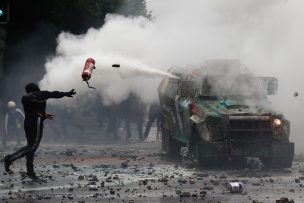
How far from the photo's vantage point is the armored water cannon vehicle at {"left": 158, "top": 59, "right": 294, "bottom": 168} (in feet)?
50.1

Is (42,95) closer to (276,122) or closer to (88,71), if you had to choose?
(88,71)

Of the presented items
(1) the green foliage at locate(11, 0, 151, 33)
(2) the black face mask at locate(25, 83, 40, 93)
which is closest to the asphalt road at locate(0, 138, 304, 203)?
(2) the black face mask at locate(25, 83, 40, 93)

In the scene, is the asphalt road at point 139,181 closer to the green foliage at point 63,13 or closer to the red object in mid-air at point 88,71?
the red object in mid-air at point 88,71

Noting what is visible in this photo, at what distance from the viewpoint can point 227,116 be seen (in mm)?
15141

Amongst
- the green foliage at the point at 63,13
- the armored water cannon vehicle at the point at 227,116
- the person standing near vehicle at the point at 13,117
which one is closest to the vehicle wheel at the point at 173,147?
the armored water cannon vehicle at the point at 227,116

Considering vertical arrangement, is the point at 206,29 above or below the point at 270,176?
above

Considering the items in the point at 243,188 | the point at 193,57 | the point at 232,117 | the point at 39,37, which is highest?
the point at 39,37

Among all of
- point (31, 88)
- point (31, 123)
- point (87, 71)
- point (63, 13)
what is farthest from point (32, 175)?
point (63, 13)

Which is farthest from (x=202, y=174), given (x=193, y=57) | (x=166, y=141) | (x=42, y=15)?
(x=42, y=15)

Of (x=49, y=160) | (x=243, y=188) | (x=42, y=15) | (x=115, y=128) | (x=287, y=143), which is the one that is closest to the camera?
(x=243, y=188)

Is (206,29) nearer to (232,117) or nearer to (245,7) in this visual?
(245,7)

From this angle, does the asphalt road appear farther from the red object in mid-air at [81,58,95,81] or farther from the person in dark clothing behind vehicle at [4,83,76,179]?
the red object in mid-air at [81,58,95,81]

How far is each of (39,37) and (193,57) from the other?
1192 centimetres

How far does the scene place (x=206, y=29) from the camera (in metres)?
22.5
